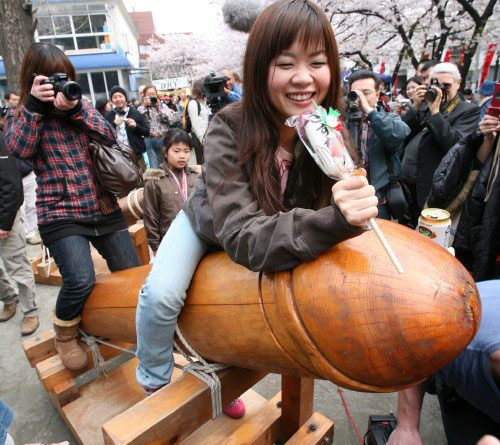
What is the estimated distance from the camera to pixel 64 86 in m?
1.82

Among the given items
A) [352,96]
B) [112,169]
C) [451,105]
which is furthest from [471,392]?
[451,105]

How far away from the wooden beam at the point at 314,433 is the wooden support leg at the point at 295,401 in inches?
1.2

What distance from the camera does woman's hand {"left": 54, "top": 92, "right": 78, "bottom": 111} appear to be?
6.14 ft

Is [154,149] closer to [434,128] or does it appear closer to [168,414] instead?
[434,128]

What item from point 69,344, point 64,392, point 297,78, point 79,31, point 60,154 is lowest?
point 64,392

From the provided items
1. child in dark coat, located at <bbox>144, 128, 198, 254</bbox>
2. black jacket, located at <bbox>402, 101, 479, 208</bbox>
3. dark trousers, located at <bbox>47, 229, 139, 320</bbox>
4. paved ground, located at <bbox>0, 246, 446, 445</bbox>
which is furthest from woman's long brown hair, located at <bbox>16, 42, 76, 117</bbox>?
black jacket, located at <bbox>402, 101, 479, 208</bbox>

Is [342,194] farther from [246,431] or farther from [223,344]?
[246,431]

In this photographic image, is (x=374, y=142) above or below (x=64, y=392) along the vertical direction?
above

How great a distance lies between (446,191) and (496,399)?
5.63ft

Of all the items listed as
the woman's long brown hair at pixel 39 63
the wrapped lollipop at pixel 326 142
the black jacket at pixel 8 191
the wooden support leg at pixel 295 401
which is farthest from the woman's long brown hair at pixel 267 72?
the black jacket at pixel 8 191

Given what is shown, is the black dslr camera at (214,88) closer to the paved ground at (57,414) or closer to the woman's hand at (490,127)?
the woman's hand at (490,127)

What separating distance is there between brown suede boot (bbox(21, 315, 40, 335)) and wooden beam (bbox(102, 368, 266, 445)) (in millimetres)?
2348

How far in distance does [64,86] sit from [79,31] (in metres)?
29.2

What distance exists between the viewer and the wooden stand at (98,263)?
11.4ft
